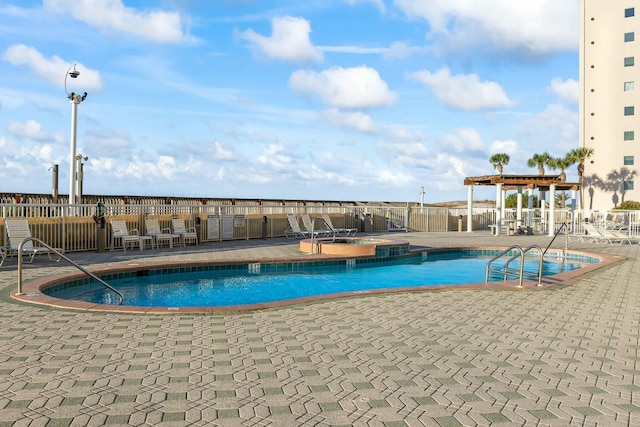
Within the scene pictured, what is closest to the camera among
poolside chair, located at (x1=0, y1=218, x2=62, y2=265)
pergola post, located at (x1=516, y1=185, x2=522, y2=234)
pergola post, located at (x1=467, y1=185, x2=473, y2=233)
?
poolside chair, located at (x1=0, y1=218, x2=62, y2=265)

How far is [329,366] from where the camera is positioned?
4035 millimetres

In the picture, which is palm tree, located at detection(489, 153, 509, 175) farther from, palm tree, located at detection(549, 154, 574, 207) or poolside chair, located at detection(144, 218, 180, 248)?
poolside chair, located at detection(144, 218, 180, 248)

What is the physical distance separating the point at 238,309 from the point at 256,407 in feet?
9.58

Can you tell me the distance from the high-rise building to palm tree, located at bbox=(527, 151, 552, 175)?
13.9 ft

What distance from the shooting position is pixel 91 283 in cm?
869

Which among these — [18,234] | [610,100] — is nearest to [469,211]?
[18,234]

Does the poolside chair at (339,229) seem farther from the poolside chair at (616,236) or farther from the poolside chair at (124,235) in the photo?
the poolside chair at (616,236)

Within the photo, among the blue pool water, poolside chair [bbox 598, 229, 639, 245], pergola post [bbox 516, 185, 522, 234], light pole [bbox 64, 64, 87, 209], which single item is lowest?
the blue pool water

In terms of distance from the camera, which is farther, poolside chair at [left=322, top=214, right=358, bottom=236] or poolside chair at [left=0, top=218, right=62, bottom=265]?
poolside chair at [left=322, top=214, right=358, bottom=236]

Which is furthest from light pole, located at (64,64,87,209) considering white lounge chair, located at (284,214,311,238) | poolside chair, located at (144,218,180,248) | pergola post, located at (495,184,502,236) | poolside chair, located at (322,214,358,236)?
pergola post, located at (495,184,502,236)

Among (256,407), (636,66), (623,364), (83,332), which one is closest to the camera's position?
(256,407)

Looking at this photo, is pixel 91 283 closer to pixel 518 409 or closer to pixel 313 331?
pixel 313 331

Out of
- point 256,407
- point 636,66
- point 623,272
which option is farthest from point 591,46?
point 256,407

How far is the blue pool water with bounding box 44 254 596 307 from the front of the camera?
817 cm
